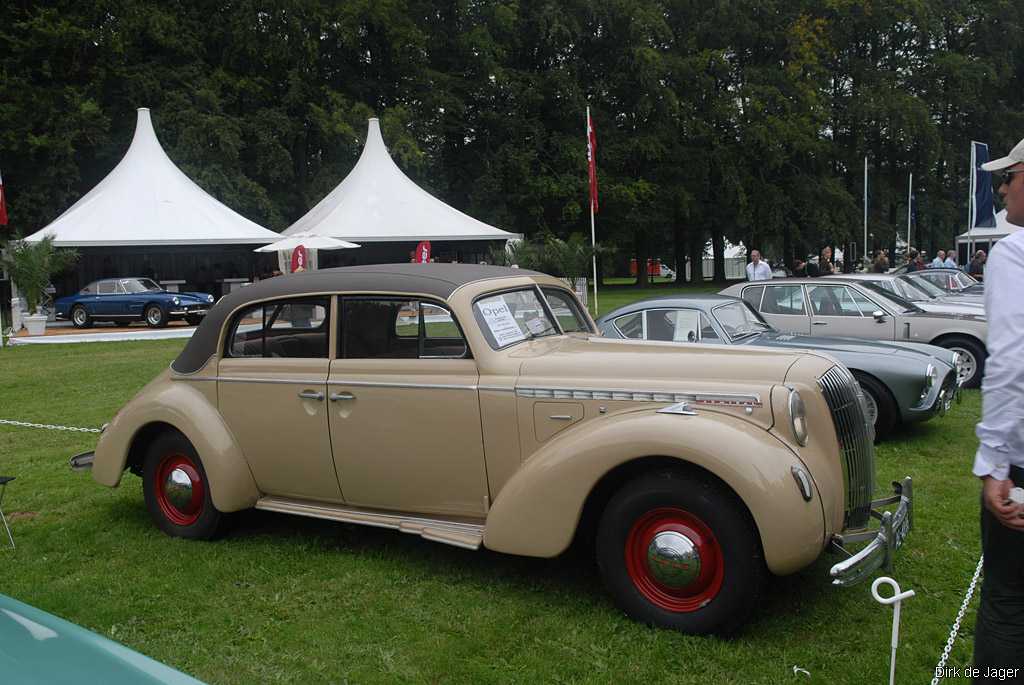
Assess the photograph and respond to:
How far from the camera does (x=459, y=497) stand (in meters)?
4.43

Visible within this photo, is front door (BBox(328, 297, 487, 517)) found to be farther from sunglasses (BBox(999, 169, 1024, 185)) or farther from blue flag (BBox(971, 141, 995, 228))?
blue flag (BBox(971, 141, 995, 228))

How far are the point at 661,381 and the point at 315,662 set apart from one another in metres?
2.10

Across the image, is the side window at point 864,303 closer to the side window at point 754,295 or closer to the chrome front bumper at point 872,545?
the side window at point 754,295

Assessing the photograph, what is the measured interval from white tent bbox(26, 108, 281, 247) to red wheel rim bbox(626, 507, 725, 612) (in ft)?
73.6

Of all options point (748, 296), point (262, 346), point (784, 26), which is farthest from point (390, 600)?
point (784, 26)

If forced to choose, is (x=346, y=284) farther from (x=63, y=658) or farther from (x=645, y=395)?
(x=63, y=658)

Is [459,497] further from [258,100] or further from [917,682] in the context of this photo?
[258,100]

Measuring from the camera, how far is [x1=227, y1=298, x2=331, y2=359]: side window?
4926 mm

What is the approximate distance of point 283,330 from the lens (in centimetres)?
507

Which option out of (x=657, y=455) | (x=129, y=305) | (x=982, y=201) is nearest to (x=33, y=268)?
(x=129, y=305)

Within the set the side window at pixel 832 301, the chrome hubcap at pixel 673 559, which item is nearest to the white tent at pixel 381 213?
the side window at pixel 832 301

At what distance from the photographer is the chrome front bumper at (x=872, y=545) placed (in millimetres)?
3420

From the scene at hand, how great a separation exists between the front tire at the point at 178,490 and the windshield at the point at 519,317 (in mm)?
2096

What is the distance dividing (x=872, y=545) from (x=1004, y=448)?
4.31 ft
